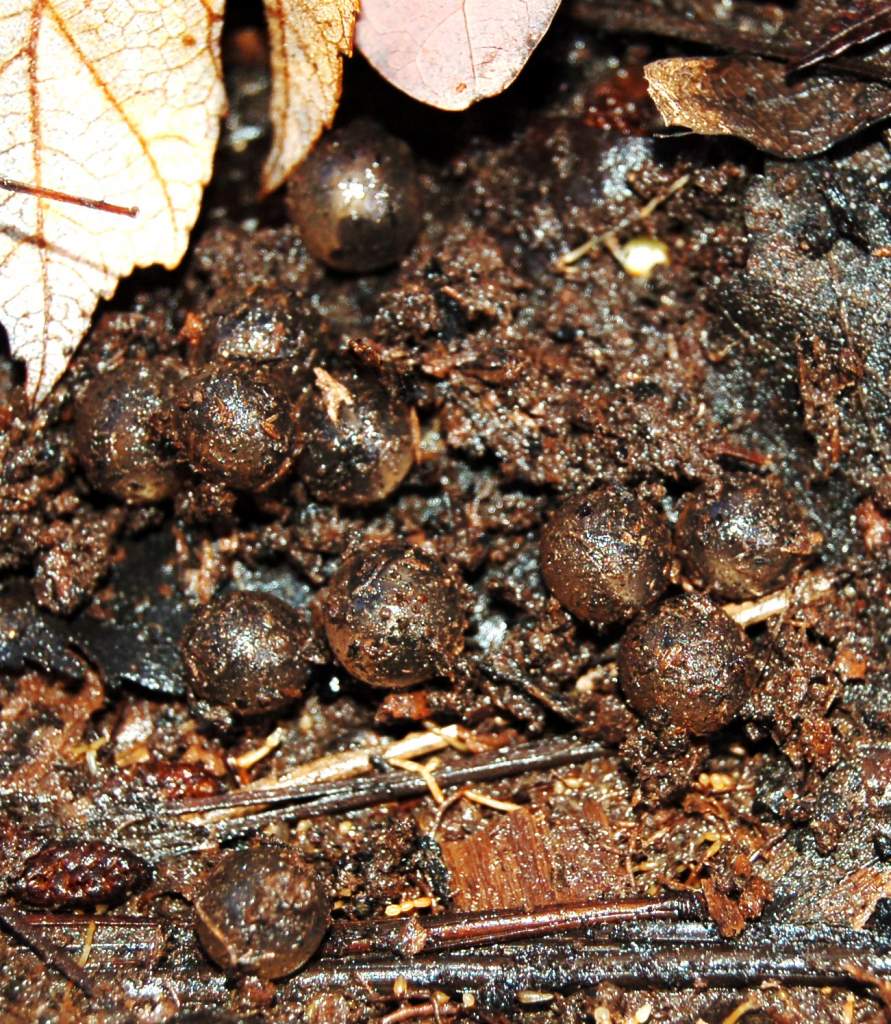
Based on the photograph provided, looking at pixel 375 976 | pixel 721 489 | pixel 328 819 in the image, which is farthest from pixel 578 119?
pixel 375 976

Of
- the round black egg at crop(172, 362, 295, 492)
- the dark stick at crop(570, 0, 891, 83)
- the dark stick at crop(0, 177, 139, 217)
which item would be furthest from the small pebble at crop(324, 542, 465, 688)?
the dark stick at crop(570, 0, 891, 83)

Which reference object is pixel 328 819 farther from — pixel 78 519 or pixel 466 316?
pixel 466 316

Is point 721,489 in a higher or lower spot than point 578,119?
lower

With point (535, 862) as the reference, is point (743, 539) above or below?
above

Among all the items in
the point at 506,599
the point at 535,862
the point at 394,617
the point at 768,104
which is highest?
the point at 768,104

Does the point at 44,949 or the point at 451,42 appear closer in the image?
the point at 44,949

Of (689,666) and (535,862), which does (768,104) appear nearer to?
(689,666)

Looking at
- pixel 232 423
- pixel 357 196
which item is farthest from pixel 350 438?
pixel 357 196

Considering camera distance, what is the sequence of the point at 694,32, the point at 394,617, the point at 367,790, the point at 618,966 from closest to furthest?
the point at 618,966 < the point at 394,617 < the point at 367,790 < the point at 694,32
